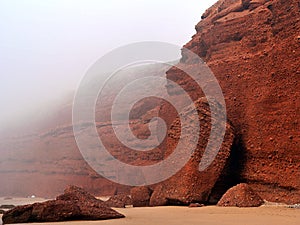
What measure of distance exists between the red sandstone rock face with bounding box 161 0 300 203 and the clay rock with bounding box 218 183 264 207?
97cm

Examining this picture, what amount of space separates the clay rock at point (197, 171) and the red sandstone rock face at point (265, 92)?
33.6 inches

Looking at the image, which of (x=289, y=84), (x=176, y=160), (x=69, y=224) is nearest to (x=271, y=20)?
(x=289, y=84)

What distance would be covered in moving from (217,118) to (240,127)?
0.88m

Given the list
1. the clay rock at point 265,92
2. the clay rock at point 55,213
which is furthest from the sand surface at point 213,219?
the clay rock at point 265,92

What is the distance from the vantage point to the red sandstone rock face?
952 centimetres

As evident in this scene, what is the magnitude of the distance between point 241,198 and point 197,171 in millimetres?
1727

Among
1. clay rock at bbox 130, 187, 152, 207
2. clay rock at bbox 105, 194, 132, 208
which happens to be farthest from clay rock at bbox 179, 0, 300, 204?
clay rock at bbox 105, 194, 132, 208

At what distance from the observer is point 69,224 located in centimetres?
529

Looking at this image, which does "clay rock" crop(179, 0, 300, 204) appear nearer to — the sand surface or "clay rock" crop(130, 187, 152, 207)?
the sand surface

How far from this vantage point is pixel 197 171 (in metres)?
9.98

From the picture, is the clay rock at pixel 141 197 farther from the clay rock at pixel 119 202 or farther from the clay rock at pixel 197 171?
the clay rock at pixel 197 171

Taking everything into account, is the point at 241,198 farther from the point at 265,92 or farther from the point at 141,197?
the point at 141,197

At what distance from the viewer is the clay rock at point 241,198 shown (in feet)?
28.1

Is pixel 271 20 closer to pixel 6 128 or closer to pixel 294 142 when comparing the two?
pixel 294 142
